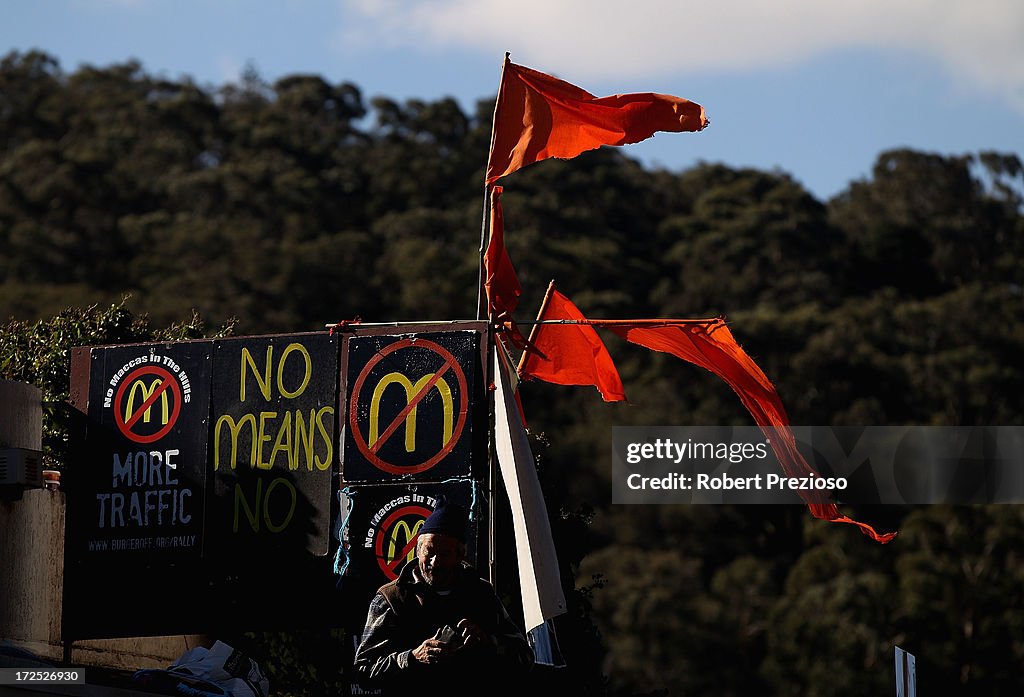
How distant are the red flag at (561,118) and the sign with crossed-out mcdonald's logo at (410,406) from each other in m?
1.33

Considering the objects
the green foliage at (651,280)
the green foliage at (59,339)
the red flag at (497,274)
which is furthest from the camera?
the green foliage at (651,280)

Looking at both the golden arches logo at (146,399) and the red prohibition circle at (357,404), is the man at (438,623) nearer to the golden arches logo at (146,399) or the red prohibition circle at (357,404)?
the red prohibition circle at (357,404)

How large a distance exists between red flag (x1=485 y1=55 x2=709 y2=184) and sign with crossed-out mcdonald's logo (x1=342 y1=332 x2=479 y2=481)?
1.33 meters

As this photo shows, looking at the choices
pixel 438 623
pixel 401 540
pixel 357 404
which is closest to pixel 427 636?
pixel 438 623

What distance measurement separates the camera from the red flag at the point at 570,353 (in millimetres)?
10930

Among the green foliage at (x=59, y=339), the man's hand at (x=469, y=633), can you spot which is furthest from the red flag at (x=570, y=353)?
the green foliage at (x=59, y=339)

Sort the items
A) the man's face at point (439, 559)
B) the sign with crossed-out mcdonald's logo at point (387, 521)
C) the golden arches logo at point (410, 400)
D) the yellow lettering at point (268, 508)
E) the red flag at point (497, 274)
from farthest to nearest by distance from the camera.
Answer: the yellow lettering at point (268, 508), the red flag at point (497, 274), the golden arches logo at point (410, 400), the sign with crossed-out mcdonald's logo at point (387, 521), the man's face at point (439, 559)

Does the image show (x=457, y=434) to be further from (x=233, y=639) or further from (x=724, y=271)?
(x=724, y=271)

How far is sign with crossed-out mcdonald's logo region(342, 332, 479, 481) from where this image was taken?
973 cm

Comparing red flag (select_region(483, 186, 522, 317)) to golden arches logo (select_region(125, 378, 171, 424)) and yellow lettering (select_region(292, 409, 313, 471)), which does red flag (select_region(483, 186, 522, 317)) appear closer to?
yellow lettering (select_region(292, 409, 313, 471))

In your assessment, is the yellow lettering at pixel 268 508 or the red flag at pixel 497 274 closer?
the red flag at pixel 497 274

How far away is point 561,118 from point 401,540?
2995 mm

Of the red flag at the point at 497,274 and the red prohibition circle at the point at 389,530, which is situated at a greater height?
the red flag at the point at 497,274

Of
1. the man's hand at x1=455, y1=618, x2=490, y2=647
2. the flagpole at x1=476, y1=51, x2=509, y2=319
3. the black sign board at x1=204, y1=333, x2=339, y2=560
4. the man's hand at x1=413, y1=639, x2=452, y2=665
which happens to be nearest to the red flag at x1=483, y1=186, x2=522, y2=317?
the flagpole at x1=476, y1=51, x2=509, y2=319
